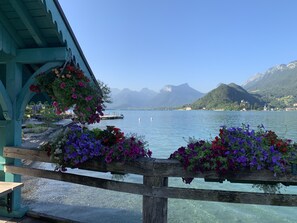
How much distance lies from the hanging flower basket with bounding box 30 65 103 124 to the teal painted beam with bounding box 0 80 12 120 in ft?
1.79

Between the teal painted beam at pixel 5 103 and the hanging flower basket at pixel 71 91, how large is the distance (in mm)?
547

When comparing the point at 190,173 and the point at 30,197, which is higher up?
the point at 190,173

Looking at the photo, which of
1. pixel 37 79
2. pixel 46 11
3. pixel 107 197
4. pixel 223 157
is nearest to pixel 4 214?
pixel 37 79

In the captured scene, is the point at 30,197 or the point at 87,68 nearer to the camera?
the point at 87,68

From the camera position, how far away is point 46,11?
13.2 ft

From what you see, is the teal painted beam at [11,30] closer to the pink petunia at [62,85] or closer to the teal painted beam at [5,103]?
the teal painted beam at [5,103]

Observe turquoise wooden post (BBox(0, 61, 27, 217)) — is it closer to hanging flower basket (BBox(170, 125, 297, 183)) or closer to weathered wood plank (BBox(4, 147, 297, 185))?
weathered wood plank (BBox(4, 147, 297, 185))

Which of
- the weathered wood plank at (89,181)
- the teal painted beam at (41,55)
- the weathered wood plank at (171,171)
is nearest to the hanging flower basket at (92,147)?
the weathered wood plank at (171,171)

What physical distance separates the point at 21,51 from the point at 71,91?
162cm

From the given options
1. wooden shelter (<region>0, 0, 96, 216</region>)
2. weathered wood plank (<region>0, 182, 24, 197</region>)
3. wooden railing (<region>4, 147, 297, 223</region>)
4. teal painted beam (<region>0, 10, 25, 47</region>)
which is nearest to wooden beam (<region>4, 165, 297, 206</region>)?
wooden railing (<region>4, 147, 297, 223</region>)

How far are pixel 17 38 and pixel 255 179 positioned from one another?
4.37 meters

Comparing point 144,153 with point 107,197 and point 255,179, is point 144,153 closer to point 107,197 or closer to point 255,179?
point 255,179

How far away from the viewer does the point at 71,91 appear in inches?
154

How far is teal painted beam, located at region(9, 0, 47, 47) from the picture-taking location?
4.00 meters
